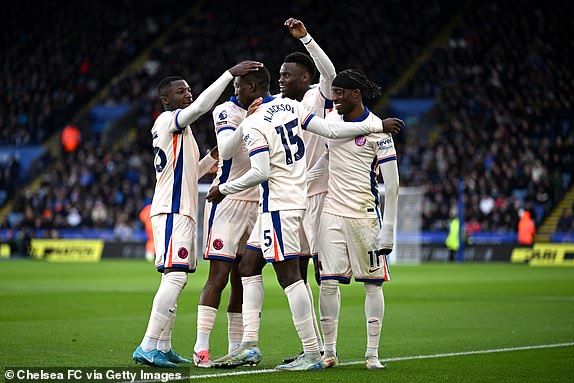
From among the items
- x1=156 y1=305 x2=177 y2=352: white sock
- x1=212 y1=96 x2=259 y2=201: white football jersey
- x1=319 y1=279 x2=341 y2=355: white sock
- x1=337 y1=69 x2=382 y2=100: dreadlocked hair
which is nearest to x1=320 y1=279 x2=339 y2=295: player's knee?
x1=319 y1=279 x2=341 y2=355: white sock

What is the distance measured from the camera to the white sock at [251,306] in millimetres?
8461

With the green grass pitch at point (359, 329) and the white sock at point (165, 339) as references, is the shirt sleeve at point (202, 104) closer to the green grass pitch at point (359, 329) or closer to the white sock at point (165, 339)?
the white sock at point (165, 339)

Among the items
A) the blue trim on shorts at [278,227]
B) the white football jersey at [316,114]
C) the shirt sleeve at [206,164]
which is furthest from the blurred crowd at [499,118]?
the blue trim on shorts at [278,227]

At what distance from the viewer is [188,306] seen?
50.6ft

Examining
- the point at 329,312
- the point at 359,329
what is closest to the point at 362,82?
the point at 329,312

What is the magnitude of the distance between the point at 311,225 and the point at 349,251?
55 centimetres

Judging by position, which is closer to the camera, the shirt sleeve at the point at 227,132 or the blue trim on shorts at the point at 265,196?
the blue trim on shorts at the point at 265,196

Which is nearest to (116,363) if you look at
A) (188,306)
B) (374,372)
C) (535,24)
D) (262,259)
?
(262,259)

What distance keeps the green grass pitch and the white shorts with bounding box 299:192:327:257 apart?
1070 mm

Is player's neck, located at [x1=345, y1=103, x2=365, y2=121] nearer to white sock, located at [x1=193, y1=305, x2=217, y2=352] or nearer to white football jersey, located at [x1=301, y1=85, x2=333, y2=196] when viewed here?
white football jersey, located at [x1=301, y1=85, x2=333, y2=196]

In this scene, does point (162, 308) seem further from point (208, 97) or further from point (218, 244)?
point (208, 97)

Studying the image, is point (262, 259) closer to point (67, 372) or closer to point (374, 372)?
point (374, 372)

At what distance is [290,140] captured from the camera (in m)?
8.38

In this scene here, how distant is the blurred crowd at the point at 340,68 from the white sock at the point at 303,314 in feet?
89.2
